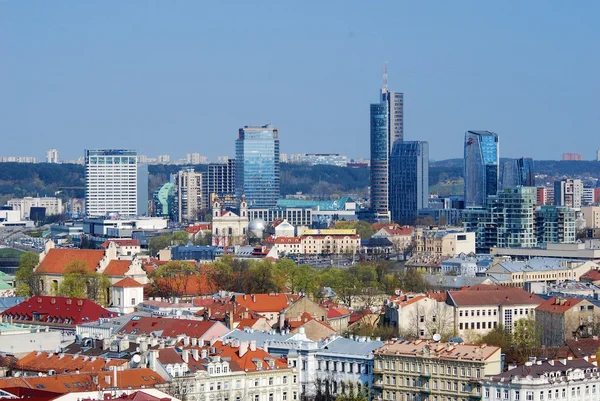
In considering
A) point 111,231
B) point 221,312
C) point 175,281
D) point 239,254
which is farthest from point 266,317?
point 111,231

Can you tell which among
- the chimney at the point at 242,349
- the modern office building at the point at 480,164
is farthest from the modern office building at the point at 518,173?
the chimney at the point at 242,349

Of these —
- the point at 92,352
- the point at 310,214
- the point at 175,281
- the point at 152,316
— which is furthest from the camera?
the point at 310,214

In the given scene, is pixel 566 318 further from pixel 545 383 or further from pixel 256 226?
pixel 256 226

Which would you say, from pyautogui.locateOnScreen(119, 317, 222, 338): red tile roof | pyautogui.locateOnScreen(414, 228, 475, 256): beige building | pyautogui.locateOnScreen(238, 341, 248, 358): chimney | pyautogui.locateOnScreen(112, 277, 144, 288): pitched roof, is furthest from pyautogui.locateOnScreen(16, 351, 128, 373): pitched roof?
pyautogui.locateOnScreen(414, 228, 475, 256): beige building

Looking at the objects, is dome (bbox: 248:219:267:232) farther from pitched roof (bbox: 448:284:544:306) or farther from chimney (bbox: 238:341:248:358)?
chimney (bbox: 238:341:248:358)

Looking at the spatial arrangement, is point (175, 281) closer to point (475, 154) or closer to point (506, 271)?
point (506, 271)

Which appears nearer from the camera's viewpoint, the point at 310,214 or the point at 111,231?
the point at 111,231
